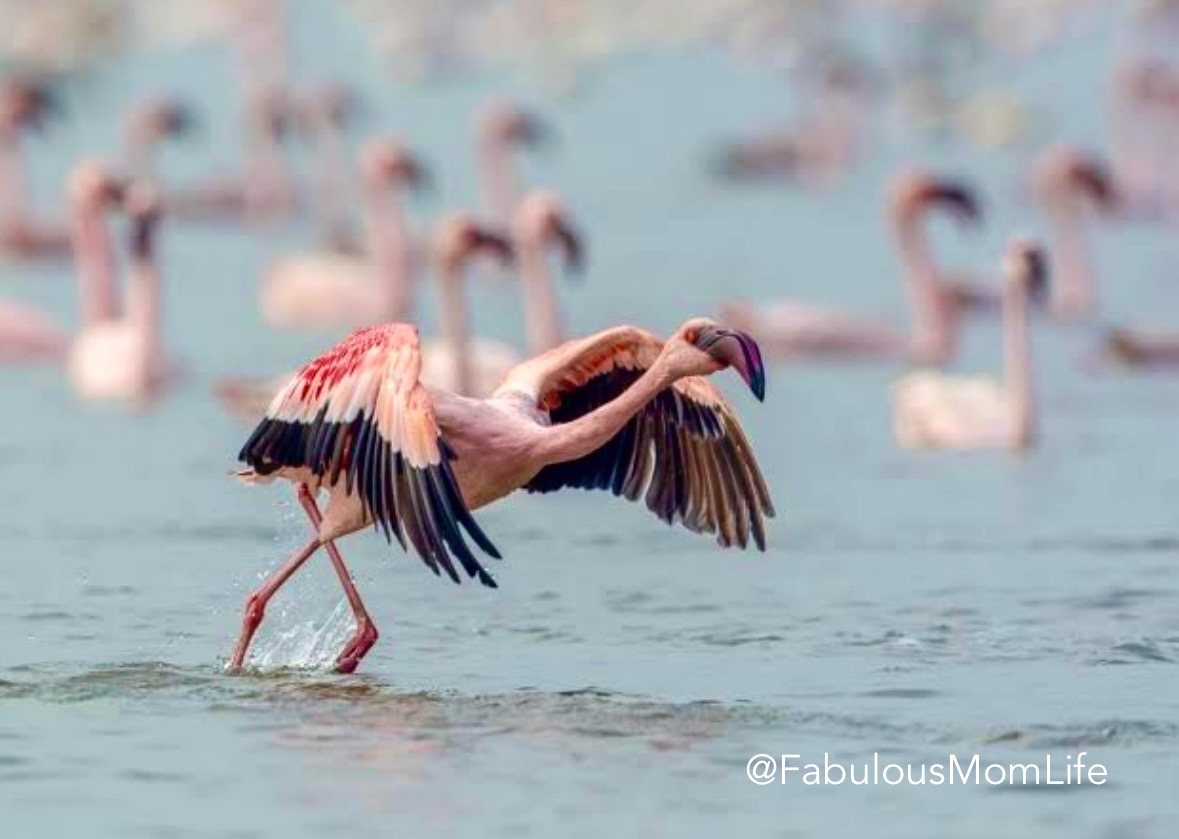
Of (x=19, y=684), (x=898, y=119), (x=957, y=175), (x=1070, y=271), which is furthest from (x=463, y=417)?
(x=898, y=119)

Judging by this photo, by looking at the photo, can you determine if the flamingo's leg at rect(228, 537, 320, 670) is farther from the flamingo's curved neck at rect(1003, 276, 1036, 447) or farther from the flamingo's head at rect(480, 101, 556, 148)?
the flamingo's head at rect(480, 101, 556, 148)

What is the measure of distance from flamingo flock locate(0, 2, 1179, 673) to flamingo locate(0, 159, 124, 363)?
2cm

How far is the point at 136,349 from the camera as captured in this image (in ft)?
75.2

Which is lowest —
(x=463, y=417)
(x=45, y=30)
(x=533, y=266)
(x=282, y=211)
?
(x=463, y=417)

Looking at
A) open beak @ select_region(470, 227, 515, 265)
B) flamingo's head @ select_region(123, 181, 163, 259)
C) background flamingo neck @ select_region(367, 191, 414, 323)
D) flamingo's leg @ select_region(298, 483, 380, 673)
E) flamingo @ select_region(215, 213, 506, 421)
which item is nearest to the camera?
flamingo's leg @ select_region(298, 483, 380, 673)

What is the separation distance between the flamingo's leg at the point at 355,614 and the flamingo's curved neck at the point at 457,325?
810 cm

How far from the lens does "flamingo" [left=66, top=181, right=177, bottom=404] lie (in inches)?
897

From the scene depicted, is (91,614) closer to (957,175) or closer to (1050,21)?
(957,175)

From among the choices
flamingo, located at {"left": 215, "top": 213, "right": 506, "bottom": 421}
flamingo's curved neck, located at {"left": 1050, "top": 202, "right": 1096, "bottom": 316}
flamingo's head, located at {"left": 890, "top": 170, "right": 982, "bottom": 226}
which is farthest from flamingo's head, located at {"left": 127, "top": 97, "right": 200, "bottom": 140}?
flamingo, located at {"left": 215, "top": 213, "right": 506, "bottom": 421}

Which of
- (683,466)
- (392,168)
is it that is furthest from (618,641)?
(392,168)

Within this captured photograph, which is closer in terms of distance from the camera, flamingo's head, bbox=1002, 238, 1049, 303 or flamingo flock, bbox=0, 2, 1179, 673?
flamingo flock, bbox=0, 2, 1179, 673

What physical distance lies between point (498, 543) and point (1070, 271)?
13.8 meters

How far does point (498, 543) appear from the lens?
15.8 meters

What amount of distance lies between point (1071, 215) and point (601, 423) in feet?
61.5
